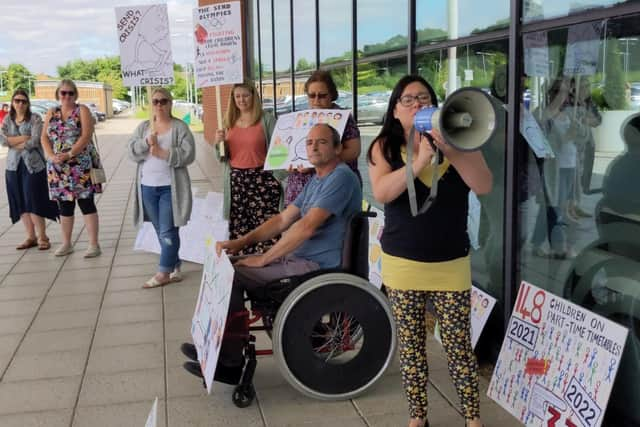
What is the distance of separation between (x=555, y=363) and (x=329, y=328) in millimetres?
1119

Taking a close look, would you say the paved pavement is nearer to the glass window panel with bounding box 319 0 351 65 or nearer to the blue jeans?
the blue jeans

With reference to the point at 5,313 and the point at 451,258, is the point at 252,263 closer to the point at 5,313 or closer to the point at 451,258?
the point at 451,258

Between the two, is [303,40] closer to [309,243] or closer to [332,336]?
[309,243]

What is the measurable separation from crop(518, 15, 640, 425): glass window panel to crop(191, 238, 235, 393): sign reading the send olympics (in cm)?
164

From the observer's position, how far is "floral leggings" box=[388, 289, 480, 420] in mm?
2896

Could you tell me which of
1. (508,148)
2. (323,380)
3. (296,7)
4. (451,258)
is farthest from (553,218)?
(296,7)

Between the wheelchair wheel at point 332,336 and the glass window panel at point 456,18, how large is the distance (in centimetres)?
172

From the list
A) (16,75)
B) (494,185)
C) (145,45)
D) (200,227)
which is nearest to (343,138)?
(494,185)

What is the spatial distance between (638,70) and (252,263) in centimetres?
206

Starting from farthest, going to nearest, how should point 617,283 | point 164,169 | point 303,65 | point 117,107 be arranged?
point 117,107
point 303,65
point 164,169
point 617,283

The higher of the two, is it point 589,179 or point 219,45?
point 219,45

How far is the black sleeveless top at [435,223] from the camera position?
2.79 meters

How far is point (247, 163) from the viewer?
5.32 meters

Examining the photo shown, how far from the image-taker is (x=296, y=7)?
9.56 metres
